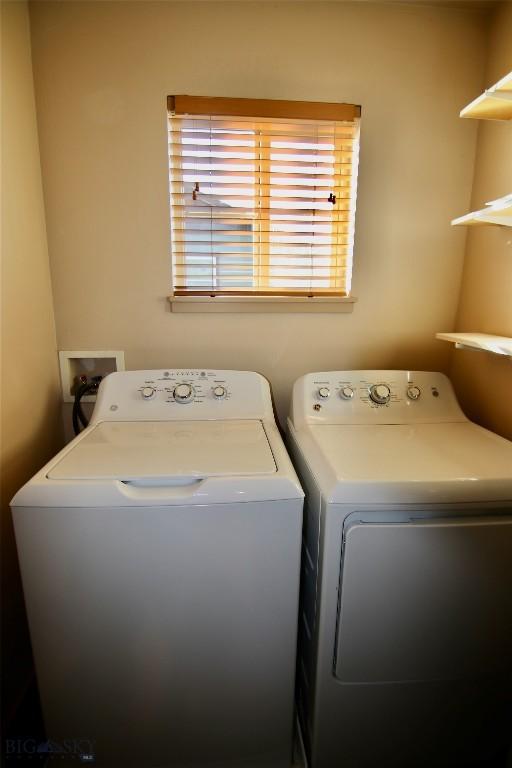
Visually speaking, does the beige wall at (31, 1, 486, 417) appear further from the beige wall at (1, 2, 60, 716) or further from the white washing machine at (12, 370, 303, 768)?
the white washing machine at (12, 370, 303, 768)

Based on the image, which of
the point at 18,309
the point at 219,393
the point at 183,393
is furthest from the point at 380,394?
the point at 18,309

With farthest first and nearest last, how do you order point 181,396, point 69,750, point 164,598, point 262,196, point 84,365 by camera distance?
point 84,365 → point 262,196 → point 181,396 → point 69,750 → point 164,598

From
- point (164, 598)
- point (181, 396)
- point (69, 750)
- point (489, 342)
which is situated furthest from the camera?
point (181, 396)

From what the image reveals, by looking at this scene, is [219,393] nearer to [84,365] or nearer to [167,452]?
[167,452]

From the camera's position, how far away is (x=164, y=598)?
91cm

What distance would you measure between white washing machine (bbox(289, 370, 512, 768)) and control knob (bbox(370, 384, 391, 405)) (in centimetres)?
21

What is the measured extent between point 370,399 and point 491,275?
0.64m

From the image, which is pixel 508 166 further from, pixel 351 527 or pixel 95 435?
pixel 95 435

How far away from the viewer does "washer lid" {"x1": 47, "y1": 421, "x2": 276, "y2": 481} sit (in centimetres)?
91

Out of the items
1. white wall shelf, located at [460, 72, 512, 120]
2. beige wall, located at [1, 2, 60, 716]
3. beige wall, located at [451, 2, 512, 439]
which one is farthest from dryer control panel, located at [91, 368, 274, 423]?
white wall shelf, located at [460, 72, 512, 120]

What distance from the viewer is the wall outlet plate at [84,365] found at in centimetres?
151

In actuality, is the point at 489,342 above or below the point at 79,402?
above

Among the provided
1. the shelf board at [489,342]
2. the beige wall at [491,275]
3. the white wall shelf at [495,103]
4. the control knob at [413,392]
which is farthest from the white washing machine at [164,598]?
the white wall shelf at [495,103]

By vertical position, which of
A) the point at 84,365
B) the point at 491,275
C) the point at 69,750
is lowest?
the point at 69,750
